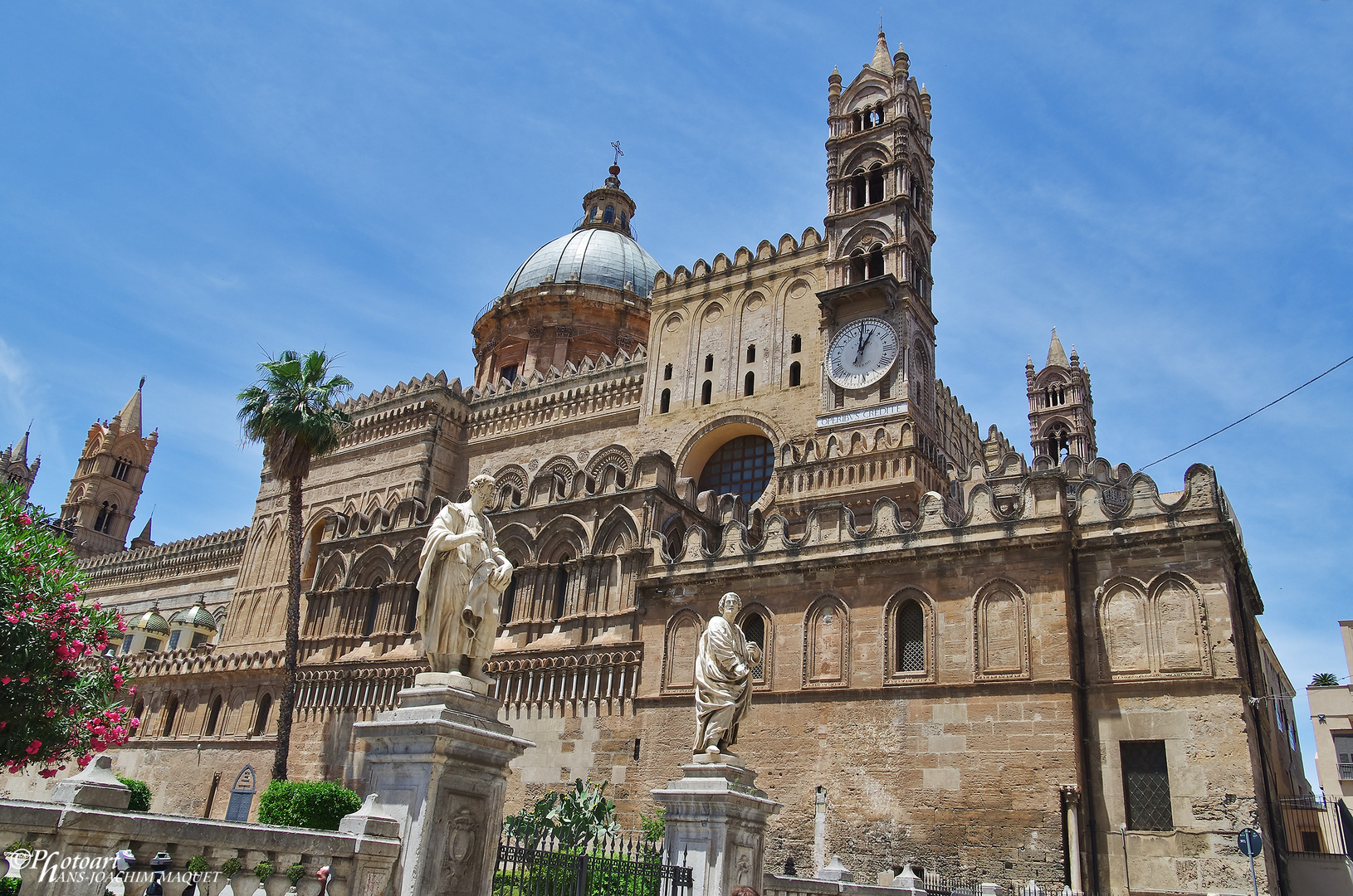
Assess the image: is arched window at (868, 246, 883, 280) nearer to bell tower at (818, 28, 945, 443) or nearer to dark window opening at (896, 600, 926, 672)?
bell tower at (818, 28, 945, 443)

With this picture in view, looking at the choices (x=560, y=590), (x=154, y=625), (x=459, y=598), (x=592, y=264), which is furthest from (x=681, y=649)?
(x=154, y=625)

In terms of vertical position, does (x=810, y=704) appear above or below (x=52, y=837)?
above

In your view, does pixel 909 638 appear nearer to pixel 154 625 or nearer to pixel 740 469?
pixel 740 469

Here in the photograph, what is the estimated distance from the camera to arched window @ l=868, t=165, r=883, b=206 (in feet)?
108

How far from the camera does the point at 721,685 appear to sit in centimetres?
1255

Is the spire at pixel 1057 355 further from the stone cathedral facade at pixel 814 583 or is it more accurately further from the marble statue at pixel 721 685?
the marble statue at pixel 721 685

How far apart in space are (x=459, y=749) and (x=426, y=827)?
640 mm

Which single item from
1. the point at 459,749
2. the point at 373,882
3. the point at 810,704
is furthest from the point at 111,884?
the point at 810,704

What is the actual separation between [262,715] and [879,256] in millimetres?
24214

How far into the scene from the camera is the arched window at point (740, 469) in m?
33.1

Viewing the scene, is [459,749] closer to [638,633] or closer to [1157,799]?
[1157,799]

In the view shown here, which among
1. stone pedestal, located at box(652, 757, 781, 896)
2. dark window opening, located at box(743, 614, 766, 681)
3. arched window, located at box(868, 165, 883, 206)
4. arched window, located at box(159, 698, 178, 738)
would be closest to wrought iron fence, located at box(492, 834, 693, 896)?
stone pedestal, located at box(652, 757, 781, 896)

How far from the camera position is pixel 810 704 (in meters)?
20.3

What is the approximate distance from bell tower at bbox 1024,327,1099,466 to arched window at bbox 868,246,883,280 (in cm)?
1956
